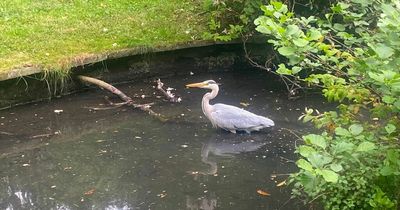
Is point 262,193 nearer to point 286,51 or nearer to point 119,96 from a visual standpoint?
point 286,51

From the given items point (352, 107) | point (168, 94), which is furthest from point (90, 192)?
point (352, 107)

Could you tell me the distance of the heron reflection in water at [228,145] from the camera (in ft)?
19.9

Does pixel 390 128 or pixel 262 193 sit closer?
pixel 390 128

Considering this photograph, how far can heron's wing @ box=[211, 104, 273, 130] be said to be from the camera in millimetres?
6391

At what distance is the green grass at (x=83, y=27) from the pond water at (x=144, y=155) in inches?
25.2

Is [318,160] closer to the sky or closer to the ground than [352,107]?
closer to the sky

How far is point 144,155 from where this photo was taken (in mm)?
5988

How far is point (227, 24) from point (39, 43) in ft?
9.19

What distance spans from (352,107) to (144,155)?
2.65 metres

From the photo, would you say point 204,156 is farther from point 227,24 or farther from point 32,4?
point 32,4

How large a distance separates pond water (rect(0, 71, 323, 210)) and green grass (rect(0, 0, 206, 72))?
64 centimetres

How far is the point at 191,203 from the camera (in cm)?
509

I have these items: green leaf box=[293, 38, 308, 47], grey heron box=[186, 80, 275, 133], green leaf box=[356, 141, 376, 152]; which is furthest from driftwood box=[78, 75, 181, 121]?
green leaf box=[293, 38, 308, 47]

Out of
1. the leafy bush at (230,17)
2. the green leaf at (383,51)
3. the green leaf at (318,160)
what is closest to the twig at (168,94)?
the leafy bush at (230,17)
